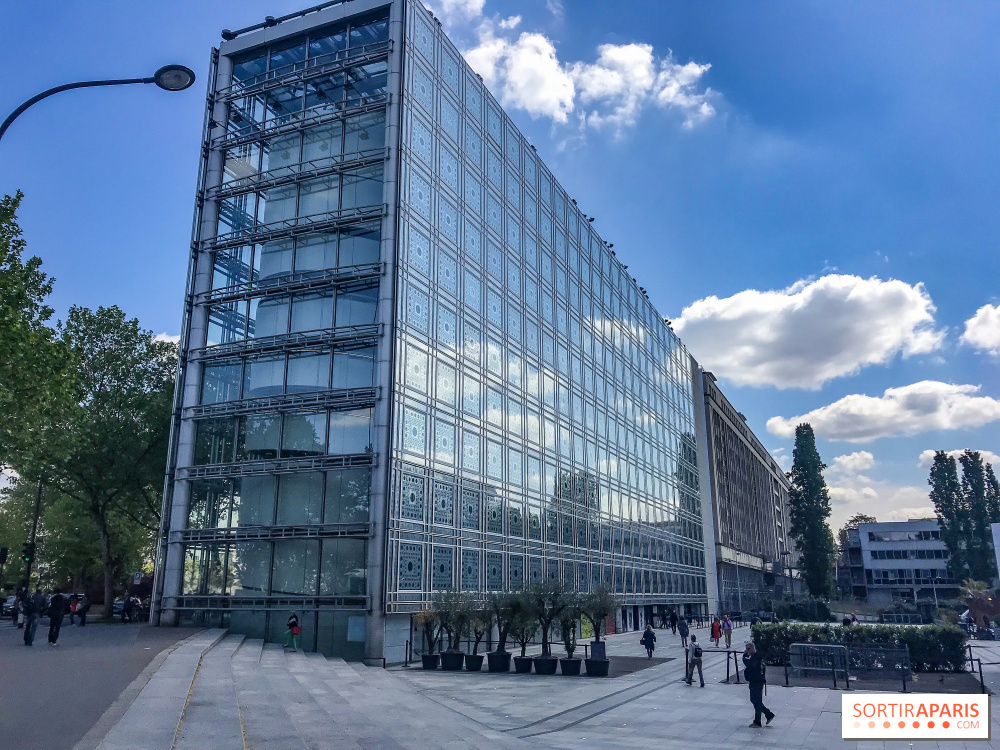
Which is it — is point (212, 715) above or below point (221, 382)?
below

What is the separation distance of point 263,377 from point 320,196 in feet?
31.1

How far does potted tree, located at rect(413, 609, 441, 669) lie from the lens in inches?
1184

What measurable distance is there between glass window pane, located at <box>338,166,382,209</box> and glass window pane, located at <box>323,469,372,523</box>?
12942 millimetres

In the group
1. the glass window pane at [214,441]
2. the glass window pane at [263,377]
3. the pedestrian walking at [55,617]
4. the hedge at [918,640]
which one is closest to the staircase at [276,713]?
the pedestrian walking at [55,617]

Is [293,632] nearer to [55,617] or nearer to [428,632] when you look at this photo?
[428,632]

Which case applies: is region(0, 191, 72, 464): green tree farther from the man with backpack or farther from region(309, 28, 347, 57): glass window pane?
the man with backpack

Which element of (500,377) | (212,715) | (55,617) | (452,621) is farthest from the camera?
(500,377)

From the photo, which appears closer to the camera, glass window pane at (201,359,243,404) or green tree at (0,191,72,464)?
green tree at (0,191,72,464)

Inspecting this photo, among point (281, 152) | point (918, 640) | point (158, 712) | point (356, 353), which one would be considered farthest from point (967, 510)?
point (158, 712)

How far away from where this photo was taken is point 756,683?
18.0m

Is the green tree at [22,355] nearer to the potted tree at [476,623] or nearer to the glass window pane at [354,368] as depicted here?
the glass window pane at [354,368]

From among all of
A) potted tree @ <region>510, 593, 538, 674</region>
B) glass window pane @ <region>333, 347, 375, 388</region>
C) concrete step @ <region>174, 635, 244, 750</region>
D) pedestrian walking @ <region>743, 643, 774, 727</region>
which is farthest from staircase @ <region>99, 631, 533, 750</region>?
glass window pane @ <region>333, 347, 375, 388</region>

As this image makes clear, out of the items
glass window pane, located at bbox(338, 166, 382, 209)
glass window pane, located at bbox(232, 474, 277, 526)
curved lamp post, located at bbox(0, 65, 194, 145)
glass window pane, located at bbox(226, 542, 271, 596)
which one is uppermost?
glass window pane, located at bbox(338, 166, 382, 209)

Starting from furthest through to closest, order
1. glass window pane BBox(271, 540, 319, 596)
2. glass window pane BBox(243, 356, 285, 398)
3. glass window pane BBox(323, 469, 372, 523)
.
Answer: glass window pane BBox(243, 356, 285, 398) → glass window pane BBox(271, 540, 319, 596) → glass window pane BBox(323, 469, 372, 523)
